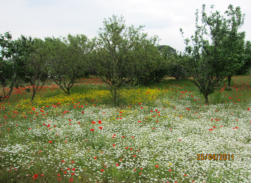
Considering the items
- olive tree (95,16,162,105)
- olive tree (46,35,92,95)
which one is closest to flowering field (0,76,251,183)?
olive tree (95,16,162,105)

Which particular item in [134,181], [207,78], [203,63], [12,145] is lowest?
[134,181]

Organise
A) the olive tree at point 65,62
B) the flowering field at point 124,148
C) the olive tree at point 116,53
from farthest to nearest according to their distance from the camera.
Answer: the olive tree at point 65,62
the olive tree at point 116,53
the flowering field at point 124,148

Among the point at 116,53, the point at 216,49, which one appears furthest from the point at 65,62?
the point at 216,49

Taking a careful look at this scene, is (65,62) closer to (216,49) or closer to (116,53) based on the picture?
(116,53)

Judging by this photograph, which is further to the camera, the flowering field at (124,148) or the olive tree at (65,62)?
the olive tree at (65,62)

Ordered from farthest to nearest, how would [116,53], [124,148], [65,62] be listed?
1. [65,62]
2. [116,53]
3. [124,148]

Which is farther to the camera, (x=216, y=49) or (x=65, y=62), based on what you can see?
(x=65, y=62)

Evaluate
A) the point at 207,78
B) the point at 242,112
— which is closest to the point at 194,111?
the point at 242,112

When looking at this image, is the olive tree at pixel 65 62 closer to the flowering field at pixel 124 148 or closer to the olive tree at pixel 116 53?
the olive tree at pixel 116 53

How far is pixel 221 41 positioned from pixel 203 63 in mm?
2077

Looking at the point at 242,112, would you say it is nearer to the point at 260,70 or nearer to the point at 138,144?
the point at 138,144

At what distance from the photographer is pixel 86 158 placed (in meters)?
6.06

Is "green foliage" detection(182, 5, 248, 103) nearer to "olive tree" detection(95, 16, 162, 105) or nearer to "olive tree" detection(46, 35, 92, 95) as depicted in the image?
"olive tree" detection(95, 16, 162, 105)

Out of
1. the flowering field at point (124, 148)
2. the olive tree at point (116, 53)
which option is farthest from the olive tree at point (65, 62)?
the flowering field at point (124, 148)
